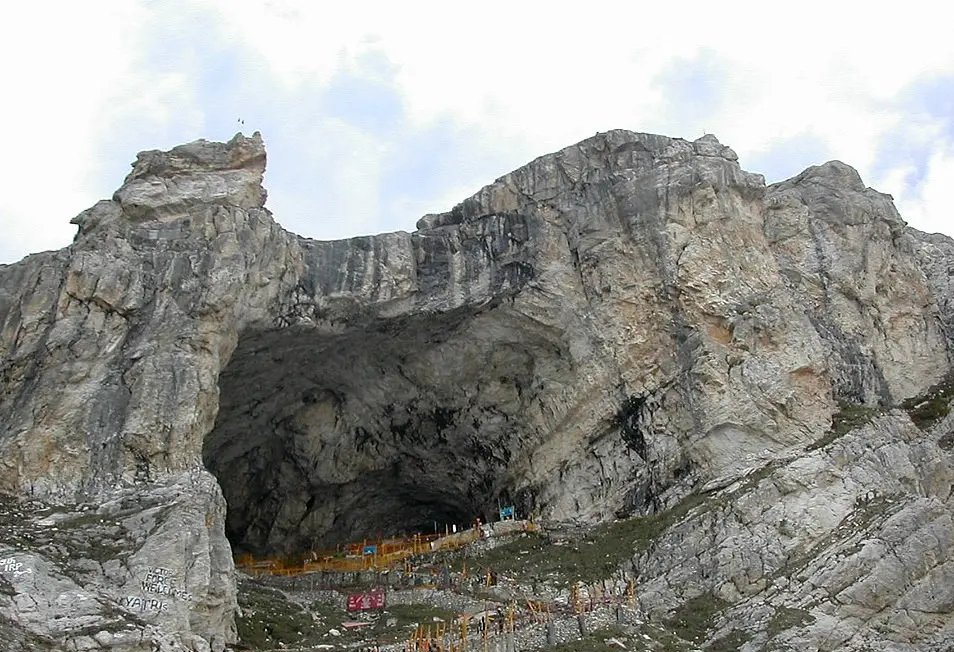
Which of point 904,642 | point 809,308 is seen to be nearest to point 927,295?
point 809,308

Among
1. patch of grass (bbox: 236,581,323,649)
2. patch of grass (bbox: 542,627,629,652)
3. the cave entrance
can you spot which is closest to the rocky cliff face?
the cave entrance

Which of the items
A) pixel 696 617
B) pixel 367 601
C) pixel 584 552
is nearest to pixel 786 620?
pixel 696 617

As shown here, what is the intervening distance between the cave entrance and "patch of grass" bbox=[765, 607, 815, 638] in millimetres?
11799

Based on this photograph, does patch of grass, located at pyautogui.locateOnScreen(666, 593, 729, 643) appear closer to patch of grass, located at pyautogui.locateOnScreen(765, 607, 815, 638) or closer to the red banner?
patch of grass, located at pyautogui.locateOnScreen(765, 607, 815, 638)

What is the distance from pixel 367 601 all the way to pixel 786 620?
11.6 metres

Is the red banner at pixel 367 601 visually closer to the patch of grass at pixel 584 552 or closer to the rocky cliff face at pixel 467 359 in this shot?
the patch of grass at pixel 584 552

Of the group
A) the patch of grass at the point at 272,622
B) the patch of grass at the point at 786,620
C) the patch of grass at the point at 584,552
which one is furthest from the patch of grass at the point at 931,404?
the patch of grass at the point at 272,622

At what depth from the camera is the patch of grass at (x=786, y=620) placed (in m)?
23.2

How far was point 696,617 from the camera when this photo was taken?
24578 millimetres

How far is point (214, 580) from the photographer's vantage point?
22.9 metres

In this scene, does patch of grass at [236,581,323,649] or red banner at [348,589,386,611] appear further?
red banner at [348,589,386,611]

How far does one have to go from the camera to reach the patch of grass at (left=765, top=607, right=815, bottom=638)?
76.1 ft

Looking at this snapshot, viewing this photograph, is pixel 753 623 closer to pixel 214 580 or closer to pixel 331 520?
pixel 214 580

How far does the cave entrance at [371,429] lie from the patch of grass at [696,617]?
971 cm
